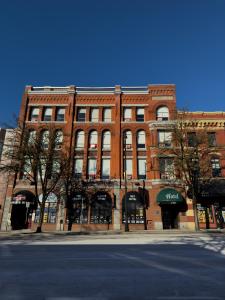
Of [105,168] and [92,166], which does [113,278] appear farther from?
[92,166]

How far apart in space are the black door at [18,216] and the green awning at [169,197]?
A: 16.6 metres

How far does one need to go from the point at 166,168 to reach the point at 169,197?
3.35 metres

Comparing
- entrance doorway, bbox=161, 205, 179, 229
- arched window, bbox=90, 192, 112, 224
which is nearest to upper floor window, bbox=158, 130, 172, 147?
entrance doorway, bbox=161, 205, 179, 229

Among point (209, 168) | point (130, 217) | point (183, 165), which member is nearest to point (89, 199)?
point (130, 217)

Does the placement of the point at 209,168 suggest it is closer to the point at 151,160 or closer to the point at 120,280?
the point at 151,160

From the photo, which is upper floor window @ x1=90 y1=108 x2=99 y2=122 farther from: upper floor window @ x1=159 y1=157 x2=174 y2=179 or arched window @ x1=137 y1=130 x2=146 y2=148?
upper floor window @ x1=159 y1=157 x2=174 y2=179

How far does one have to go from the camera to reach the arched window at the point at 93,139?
106 ft

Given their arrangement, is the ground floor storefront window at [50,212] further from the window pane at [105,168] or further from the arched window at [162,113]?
the arched window at [162,113]

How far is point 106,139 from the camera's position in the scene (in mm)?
32688

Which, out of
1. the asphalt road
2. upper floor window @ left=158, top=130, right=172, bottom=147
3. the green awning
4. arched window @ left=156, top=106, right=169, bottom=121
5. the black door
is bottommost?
the asphalt road

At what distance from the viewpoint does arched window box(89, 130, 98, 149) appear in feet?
106

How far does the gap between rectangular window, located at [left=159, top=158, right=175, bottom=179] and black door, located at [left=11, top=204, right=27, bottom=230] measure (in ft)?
57.5

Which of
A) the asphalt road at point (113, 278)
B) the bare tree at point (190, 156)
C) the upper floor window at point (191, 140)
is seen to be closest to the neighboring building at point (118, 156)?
the bare tree at point (190, 156)

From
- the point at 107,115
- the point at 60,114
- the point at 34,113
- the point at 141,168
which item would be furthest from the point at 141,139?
the point at 34,113
